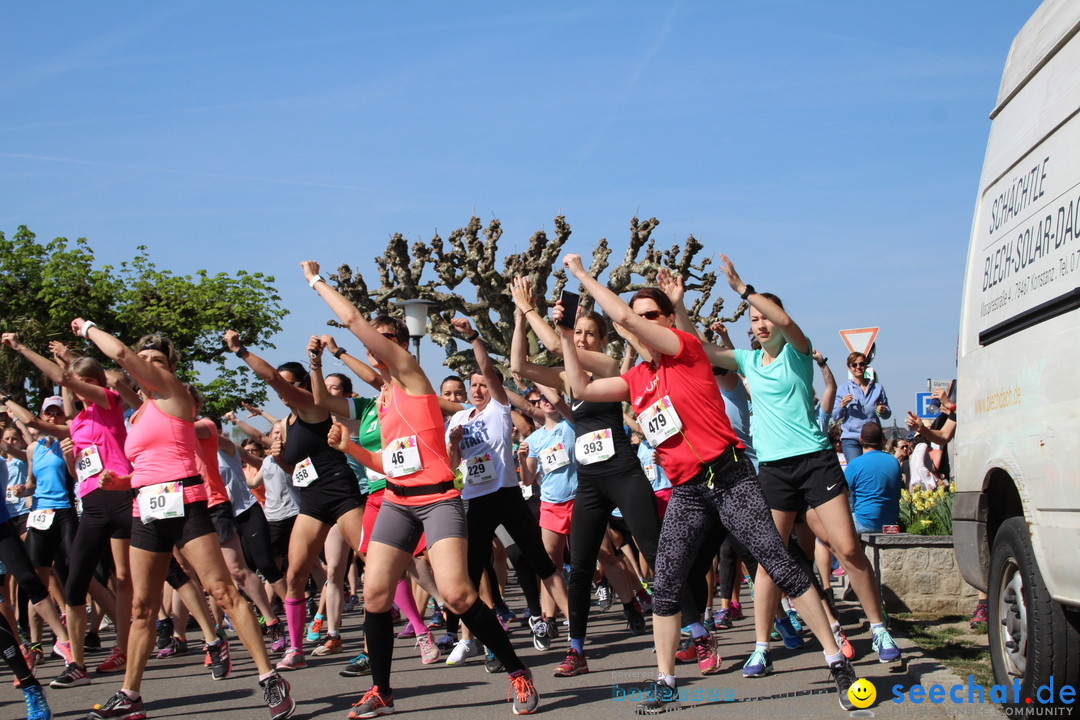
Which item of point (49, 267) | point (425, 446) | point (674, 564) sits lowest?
point (674, 564)

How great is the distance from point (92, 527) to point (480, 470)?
2.58 meters

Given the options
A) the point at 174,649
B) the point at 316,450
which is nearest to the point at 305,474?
the point at 316,450

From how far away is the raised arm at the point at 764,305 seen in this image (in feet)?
19.1

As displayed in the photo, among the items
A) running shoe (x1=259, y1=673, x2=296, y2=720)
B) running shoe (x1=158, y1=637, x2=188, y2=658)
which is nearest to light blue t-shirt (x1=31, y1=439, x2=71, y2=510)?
running shoe (x1=158, y1=637, x2=188, y2=658)

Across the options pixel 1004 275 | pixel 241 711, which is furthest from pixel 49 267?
pixel 1004 275

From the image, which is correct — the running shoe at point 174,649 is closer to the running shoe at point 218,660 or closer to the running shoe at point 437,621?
the running shoe at point 218,660

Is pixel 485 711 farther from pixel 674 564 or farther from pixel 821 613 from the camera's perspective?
pixel 821 613

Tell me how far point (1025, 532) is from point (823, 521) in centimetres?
187

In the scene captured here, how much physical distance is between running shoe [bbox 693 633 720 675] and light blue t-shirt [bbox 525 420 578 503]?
189cm

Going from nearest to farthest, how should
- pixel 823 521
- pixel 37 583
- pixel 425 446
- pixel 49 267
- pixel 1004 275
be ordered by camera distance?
pixel 1004 275 → pixel 425 446 → pixel 823 521 → pixel 37 583 → pixel 49 267

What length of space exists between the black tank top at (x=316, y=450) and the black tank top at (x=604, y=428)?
5.60 feet

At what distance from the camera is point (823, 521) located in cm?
605

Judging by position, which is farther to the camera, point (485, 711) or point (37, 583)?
point (37, 583)

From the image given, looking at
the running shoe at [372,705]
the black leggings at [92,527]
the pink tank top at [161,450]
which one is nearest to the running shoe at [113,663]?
the black leggings at [92,527]
